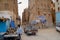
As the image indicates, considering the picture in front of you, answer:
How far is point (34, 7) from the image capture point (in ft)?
160

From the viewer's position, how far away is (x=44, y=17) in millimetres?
45281

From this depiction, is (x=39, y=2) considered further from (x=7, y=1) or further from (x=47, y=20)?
(x=7, y=1)

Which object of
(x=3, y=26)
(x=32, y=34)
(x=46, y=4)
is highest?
(x=46, y=4)

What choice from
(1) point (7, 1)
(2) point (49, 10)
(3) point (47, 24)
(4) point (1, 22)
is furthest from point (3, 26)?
(2) point (49, 10)

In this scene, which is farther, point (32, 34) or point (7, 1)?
point (7, 1)

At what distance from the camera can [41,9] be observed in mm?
47625

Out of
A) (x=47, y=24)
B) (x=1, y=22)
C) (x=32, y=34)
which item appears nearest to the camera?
(x=1, y=22)

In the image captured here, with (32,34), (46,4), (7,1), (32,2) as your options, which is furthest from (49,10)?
(32,34)

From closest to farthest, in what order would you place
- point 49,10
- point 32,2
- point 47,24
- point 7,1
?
point 7,1, point 47,24, point 49,10, point 32,2

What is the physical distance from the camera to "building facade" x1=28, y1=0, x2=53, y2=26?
46209mm

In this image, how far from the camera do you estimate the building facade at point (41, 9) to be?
46209 millimetres

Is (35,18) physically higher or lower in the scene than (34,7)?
lower

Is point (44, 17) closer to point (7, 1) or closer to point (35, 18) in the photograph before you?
point (35, 18)

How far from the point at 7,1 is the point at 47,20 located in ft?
43.0
